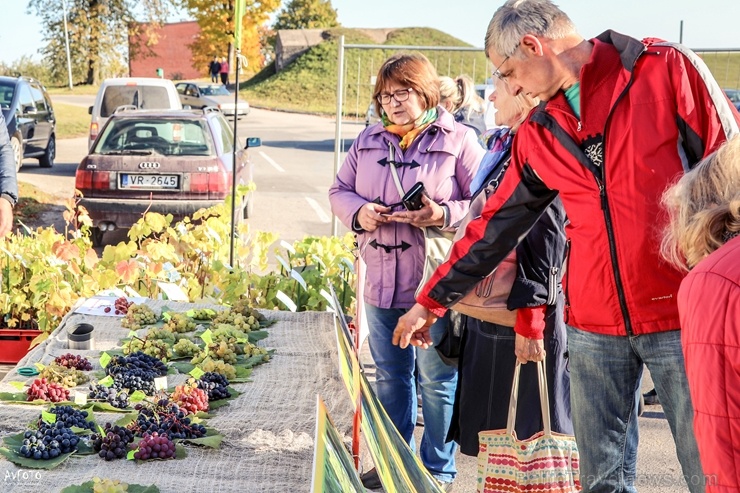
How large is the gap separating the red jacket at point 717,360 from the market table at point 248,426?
128 cm

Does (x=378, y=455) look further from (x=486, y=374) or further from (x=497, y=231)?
(x=486, y=374)

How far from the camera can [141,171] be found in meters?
9.27

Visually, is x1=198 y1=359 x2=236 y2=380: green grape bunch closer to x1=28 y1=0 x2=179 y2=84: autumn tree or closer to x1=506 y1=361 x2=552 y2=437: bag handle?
x1=506 y1=361 x2=552 y2=437: bag handle

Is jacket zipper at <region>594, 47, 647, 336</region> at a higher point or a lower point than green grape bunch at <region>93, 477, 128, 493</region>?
higher

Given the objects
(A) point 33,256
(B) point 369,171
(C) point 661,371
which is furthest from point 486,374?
(A) point 33,256

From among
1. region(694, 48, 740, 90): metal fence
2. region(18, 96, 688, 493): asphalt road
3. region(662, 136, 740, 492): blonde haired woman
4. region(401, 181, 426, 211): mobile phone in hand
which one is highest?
region(694, 48, 740, 90): metal fence

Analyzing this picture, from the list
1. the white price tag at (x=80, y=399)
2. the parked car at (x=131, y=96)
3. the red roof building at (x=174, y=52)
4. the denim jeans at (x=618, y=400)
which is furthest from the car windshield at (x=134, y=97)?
the red roof building at (x=174, y=52)

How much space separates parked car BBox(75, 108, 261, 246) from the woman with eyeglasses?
5220 millimetres

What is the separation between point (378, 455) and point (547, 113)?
3.84 ft

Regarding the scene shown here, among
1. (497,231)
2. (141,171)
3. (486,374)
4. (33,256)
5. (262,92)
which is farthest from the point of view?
(262,92)

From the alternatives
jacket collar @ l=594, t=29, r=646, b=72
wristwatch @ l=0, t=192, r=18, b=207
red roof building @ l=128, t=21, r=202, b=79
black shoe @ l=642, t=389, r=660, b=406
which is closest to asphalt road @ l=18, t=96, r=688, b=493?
black shoe @ l=642, t=389, r=660, b=406

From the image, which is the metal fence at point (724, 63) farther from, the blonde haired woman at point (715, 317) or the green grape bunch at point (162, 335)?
the blonde haired woman at point (715, 317)

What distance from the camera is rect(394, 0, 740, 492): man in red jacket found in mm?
2273

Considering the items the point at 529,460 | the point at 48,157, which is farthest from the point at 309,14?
the point at 529,460
